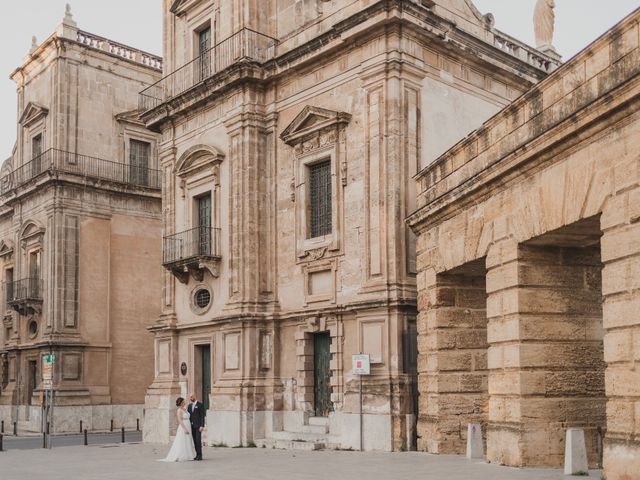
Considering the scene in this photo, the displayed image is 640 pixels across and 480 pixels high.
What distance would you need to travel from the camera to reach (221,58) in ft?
86.4

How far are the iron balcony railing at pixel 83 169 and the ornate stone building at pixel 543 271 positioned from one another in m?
22.1

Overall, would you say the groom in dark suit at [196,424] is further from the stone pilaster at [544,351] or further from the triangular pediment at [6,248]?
the triangular pediment at [6,248]

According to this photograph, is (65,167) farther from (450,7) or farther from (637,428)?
(637,428)

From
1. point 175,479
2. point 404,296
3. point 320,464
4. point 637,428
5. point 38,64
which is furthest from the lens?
point 38,64

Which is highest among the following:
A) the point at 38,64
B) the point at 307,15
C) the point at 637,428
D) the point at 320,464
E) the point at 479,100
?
the point at 38,64

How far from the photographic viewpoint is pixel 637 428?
10.3m

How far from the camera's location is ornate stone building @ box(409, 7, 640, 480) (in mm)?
10656

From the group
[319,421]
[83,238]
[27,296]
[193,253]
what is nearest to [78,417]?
[27,296]

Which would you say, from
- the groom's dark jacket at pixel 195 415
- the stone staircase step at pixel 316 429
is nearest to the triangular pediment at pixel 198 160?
the stone staircase step at pixel 316 429

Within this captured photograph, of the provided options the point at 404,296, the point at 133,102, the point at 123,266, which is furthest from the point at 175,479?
the point at 133,102

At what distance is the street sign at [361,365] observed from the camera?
2011 centimetres

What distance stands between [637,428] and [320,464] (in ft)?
27.7

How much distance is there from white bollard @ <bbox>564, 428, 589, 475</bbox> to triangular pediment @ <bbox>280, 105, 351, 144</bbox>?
1183 cm

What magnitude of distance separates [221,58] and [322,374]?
975 cm
